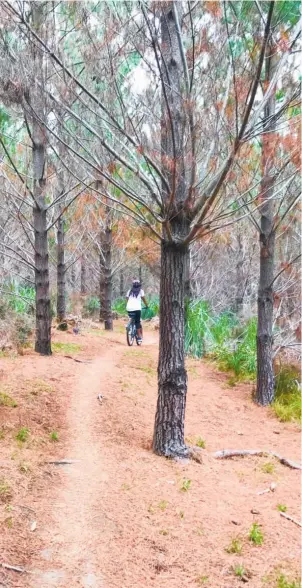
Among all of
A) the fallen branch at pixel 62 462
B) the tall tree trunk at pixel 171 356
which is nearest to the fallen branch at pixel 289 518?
the tall tree trunk at pixel 171 356

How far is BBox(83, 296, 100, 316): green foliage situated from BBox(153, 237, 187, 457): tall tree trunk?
1595cm

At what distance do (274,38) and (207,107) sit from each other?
2.32 feet

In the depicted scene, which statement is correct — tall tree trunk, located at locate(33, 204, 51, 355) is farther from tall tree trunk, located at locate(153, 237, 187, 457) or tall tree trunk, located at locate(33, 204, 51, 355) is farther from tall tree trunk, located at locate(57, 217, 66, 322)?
tall tree trunk, located at locate(153, 237, 187, 457)

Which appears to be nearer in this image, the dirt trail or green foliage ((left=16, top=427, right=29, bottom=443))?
the dirt trail

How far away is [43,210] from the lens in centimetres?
816

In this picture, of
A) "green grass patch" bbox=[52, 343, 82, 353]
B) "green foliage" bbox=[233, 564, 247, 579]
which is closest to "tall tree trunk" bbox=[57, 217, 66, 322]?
"green grass patch" bbox=[52, 343, 82, 353]

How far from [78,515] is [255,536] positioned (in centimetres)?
129

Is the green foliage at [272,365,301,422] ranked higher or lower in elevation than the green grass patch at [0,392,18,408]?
lower

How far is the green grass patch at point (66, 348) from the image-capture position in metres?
9.20

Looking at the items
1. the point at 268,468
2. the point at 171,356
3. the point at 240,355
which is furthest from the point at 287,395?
the point at 171,356

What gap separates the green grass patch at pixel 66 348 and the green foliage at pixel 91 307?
10335 millimetres

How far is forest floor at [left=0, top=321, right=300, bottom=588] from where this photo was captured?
2.79 metres

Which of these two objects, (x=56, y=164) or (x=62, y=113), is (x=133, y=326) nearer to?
(x=56, y=164)

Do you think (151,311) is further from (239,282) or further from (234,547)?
(234,547)
